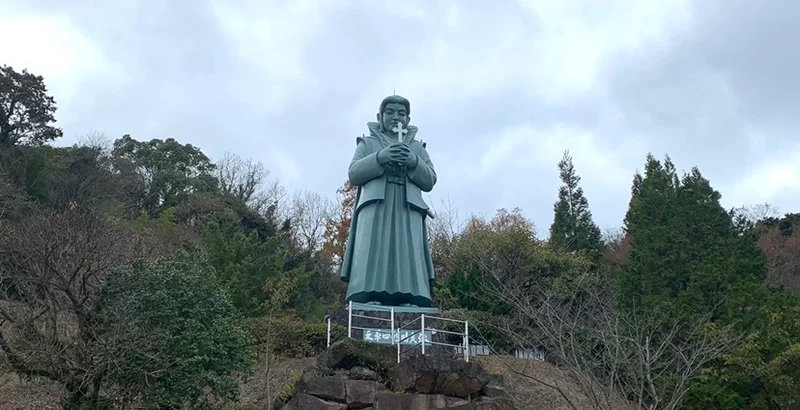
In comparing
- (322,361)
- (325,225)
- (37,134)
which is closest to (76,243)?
(322,361)

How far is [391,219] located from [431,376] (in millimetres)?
3246

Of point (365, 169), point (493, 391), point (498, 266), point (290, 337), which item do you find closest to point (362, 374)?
point (493, 391)

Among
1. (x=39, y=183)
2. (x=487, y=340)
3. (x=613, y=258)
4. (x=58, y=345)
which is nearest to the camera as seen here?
(x=58, y=345)

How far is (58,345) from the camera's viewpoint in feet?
31.7

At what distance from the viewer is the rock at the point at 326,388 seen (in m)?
9.62

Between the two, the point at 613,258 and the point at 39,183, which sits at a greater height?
the point at 39,183

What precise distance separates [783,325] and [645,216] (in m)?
8.10

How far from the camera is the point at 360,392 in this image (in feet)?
31.8

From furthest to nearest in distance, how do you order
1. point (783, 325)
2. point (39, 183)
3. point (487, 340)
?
1. point (39, 183)
2. point (487, 340)
3. point (783, 325)

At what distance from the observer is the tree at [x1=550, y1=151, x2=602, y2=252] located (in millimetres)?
26766

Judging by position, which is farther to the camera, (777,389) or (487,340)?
(487,340)

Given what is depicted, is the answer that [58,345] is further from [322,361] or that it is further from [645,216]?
[645,216]

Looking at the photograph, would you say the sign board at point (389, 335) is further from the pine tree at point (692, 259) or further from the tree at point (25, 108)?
the tree at point (25, 108)

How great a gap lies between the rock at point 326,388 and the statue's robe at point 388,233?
233 cm
